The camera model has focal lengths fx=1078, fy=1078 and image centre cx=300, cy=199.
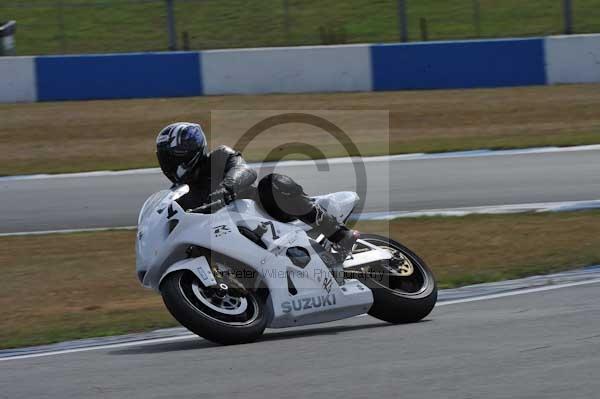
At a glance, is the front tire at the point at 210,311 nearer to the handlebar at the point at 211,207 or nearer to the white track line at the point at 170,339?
the handlebar at the point at 211,207

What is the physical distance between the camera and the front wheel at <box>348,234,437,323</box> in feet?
22.0

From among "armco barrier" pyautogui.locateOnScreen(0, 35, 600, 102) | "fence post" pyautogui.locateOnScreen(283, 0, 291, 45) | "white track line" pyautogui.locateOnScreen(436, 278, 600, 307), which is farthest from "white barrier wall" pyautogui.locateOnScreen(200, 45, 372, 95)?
"white track line" pyautogui.locateOnScreen(436, 278, 600, 307)

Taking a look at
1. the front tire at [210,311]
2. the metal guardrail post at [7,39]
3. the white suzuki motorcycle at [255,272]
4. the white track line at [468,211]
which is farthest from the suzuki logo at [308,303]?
the metal guardrail post at [7,39]

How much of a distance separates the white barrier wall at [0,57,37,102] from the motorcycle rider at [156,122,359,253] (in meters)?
12.2

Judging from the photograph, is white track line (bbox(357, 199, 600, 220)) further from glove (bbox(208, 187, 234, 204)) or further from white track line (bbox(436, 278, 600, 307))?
glove (bbox(208, 187, 234, 204))

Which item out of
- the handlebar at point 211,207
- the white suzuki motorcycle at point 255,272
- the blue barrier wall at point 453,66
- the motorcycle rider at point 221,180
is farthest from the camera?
the blue barrier wall at point 453,66

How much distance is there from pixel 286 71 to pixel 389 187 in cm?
592

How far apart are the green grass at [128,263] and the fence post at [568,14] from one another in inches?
331

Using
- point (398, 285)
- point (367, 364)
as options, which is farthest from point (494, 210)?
point (367, 364)

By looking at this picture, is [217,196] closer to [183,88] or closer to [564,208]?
[564,208]

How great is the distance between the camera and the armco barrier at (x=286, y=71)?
1788cm

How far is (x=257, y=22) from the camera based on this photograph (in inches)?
773

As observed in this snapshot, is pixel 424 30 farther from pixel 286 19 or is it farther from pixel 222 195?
pixel 222 195

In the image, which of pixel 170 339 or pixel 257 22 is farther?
pixel 257 22
